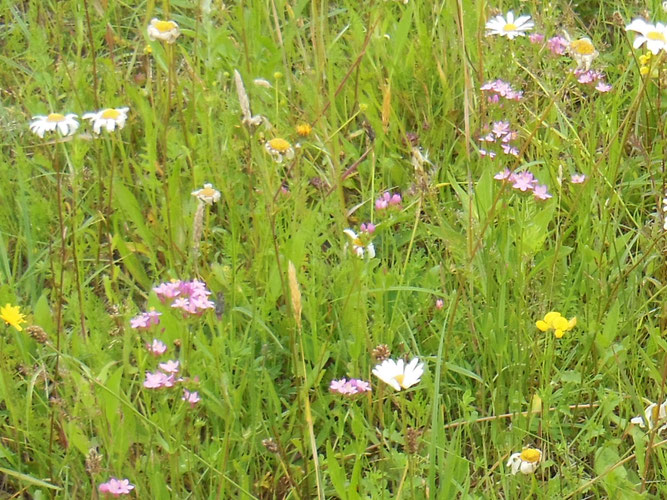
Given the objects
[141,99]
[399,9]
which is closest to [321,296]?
[141,99]

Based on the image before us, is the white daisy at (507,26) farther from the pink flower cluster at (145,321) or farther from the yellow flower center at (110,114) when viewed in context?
the pink flower cluster at (145,321)

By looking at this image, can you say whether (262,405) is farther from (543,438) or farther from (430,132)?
(430,132)

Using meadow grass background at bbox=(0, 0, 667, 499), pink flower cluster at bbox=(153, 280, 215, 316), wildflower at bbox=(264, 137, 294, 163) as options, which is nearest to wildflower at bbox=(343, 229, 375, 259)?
meadow grass background at bbox=(0, 0, 667, 499)

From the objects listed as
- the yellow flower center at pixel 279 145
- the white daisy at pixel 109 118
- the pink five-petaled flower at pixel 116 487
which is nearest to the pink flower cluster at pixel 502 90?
the yellow flower center at pixel 279 145

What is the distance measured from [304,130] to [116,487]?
996mm

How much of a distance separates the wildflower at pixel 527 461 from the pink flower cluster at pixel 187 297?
1.68 feet

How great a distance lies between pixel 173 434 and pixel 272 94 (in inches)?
44.8

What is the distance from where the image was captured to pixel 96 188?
2.17 metres

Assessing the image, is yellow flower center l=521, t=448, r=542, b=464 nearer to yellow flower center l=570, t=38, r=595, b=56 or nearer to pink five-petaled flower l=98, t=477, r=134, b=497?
pink five-petaled flower l=98, t=477, r=134, b=497

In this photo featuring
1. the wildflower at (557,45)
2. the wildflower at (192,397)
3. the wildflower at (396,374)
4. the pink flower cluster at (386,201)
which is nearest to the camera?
the wildflower at (396,374)

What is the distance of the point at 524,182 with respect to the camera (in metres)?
1.83

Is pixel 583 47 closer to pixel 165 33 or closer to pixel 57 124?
pixel 165 33

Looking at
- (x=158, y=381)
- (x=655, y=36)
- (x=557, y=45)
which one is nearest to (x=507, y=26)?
(x=557, y=45)

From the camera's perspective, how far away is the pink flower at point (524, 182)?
5.98 ft
